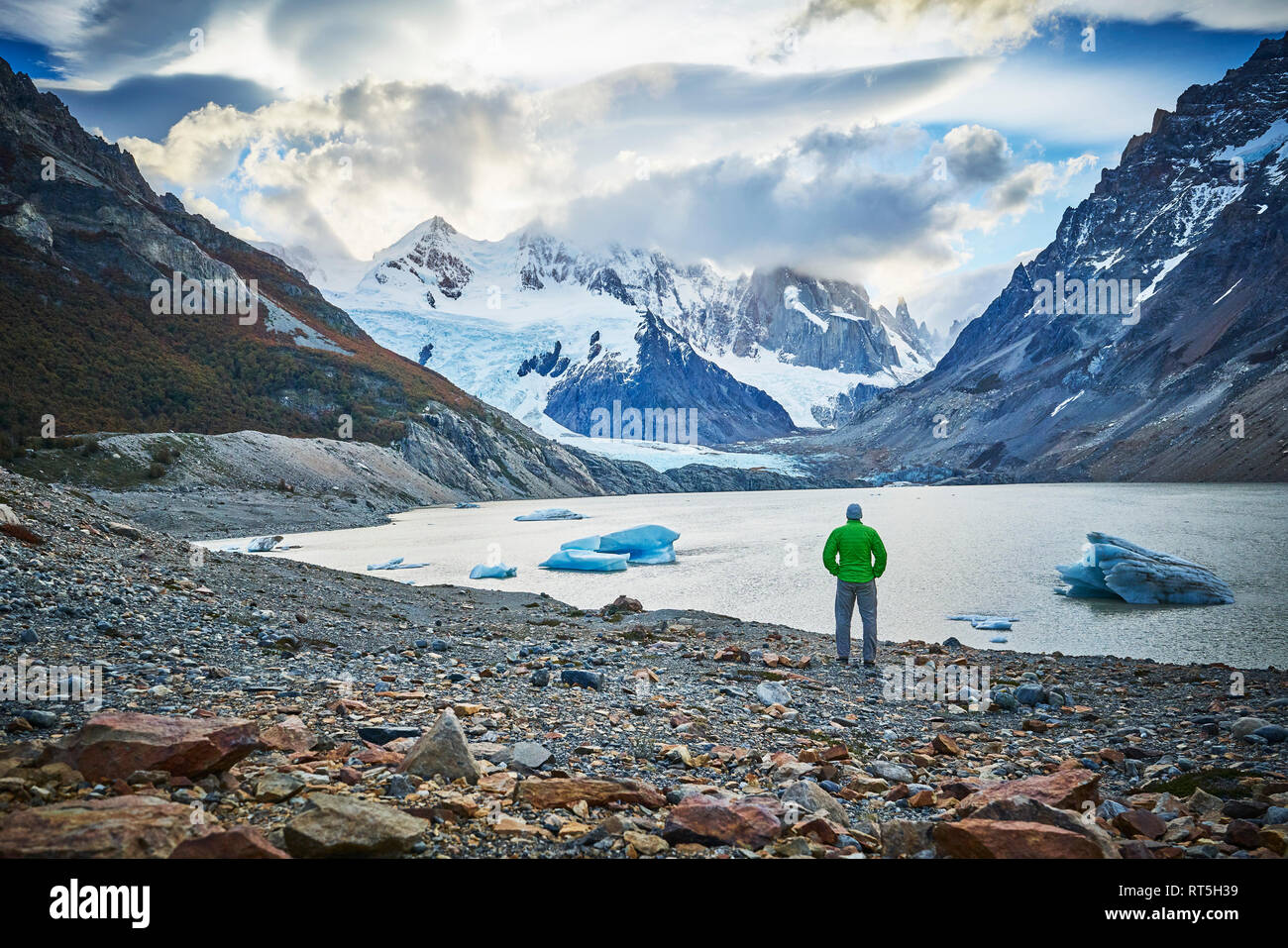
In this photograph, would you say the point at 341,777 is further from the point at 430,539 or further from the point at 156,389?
the point at 156,389

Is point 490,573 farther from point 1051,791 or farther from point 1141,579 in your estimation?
point 1051,791

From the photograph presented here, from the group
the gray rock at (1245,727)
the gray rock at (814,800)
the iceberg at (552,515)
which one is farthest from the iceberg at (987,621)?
the iceberg at (552,515)

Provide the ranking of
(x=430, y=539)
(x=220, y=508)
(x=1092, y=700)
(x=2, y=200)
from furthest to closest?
1. (x=2, y=200)
2. (x=220, y=508)
3. (x=430, y=539)
4. (x=1092, y=700)

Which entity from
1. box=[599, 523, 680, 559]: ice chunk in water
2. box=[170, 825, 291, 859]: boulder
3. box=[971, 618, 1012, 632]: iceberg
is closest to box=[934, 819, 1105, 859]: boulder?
box=[170, 825, 291, 859]: boulder

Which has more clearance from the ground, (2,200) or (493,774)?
(2,200)

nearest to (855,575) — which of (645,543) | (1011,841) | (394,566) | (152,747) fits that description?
(1011,841)

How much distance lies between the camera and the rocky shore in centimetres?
471

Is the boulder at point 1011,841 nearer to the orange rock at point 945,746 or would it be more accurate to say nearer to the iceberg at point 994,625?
the orange rock at point 945,746

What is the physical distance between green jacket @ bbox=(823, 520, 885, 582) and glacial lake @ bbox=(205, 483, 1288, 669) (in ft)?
11.9

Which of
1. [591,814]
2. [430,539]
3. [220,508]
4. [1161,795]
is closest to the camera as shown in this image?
[591,814]

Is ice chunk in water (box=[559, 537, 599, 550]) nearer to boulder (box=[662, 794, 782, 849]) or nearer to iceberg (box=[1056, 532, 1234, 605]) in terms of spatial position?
iceberg (box=[1056, 532, 1234, 605])
